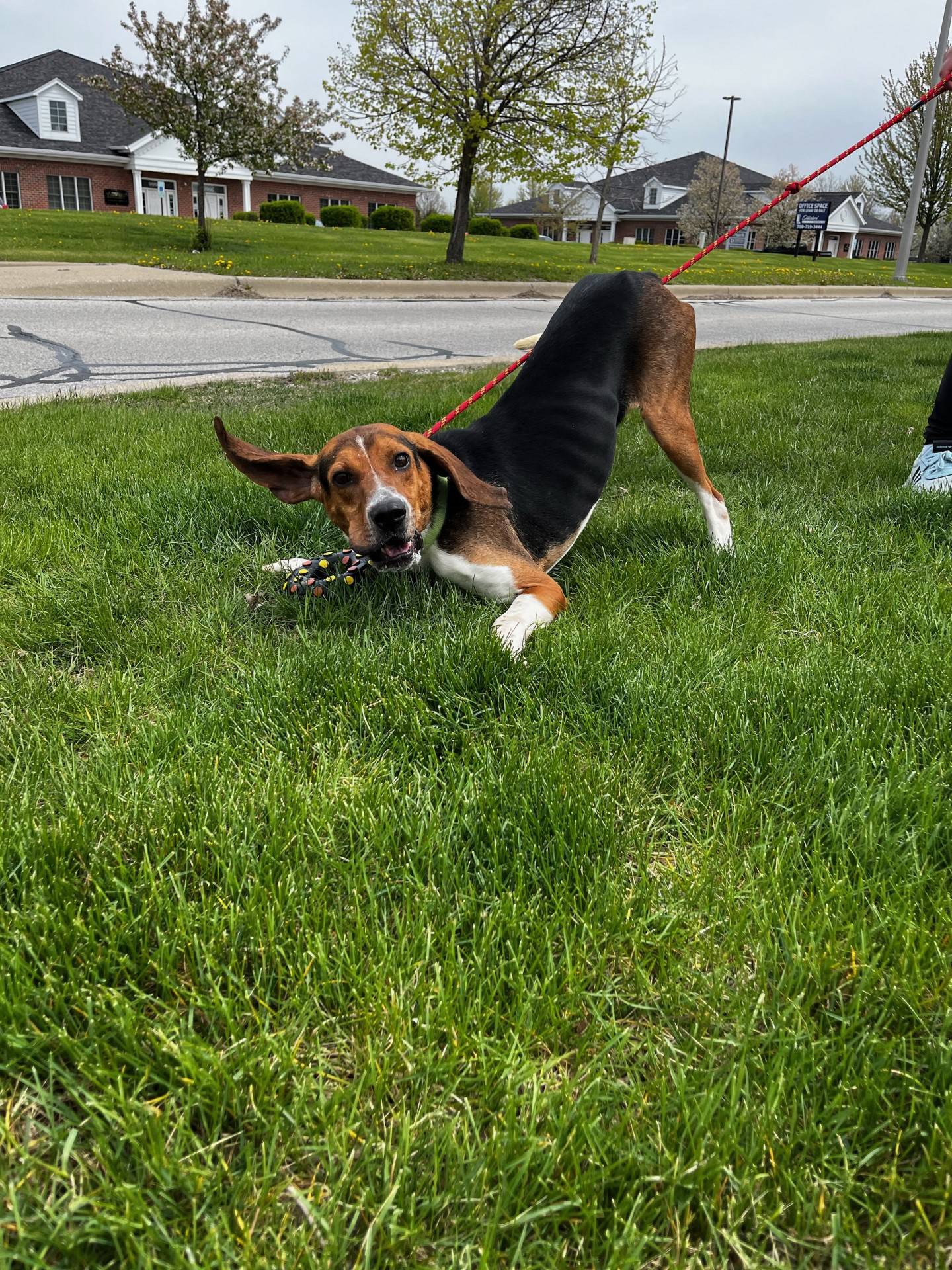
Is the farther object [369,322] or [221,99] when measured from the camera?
[221,99]

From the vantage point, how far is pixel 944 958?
1646mm

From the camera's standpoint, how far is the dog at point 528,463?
324 centimetres

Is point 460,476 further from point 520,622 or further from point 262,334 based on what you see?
point 262,334

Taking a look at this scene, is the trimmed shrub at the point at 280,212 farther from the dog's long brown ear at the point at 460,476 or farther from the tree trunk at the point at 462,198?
the dog's long brown ear at the point at 460,476

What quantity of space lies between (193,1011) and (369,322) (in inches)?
535

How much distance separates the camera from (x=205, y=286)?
1617cm

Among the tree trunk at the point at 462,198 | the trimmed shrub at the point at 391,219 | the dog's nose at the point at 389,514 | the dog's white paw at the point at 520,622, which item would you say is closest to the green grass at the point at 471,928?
the dog's white paw at the point at 520,622

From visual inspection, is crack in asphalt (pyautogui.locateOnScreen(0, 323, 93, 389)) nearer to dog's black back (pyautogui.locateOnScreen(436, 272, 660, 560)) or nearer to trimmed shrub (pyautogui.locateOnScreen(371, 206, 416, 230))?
dog's black back (pyautogui.locateOnScreen(436, 272, 660, 560))

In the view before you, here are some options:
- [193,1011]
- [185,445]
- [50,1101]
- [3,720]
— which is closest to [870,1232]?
[193,1011]

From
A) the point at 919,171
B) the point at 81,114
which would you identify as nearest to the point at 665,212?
the point at 81,114

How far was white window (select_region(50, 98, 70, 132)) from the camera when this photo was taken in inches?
1703

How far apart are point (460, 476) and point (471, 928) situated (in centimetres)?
202

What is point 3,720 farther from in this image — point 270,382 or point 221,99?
point 221,99

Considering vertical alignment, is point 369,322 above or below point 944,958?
above
